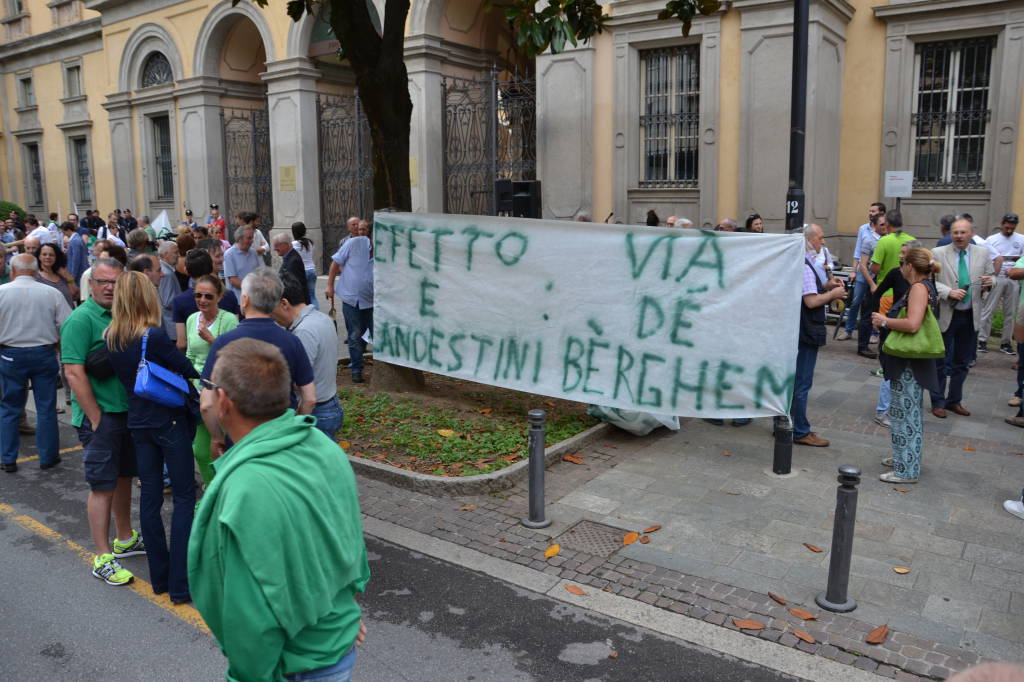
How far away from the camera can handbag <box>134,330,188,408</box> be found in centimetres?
440

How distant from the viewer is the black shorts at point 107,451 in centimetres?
482

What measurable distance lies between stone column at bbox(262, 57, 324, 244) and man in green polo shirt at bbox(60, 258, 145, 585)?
16.9 meters

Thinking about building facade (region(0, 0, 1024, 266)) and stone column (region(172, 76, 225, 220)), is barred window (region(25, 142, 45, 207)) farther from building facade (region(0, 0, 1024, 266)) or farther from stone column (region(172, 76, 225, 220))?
stone column (region(172, 76, 225, 220))

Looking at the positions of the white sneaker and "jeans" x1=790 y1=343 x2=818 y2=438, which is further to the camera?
"jeans" x1=790 y1=343 x2=818 y2=438

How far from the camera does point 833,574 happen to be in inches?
176

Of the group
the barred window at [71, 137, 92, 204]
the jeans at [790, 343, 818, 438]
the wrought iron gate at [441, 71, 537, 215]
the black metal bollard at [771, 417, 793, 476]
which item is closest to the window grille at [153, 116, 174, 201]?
the barred window at [71, 137, 92, 204]

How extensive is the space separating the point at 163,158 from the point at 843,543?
26149 mm

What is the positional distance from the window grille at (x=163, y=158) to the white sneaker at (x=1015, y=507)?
995 inches

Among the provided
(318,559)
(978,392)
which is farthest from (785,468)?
(318,559)

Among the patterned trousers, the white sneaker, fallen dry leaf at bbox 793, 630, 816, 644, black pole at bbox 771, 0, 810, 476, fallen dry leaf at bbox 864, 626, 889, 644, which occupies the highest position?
black pole at bbox 771, 0, 810, 476

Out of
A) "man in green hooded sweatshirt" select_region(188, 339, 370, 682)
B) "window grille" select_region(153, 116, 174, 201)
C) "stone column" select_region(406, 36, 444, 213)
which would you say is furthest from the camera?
"window grille" select_region(153, 116, 174, 201)

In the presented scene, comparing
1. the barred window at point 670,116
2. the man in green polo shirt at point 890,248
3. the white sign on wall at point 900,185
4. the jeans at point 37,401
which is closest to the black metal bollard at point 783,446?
the man in green polo shirt at point 890,248

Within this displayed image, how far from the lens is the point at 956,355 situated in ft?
27.0

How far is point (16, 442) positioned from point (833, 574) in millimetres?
6642
